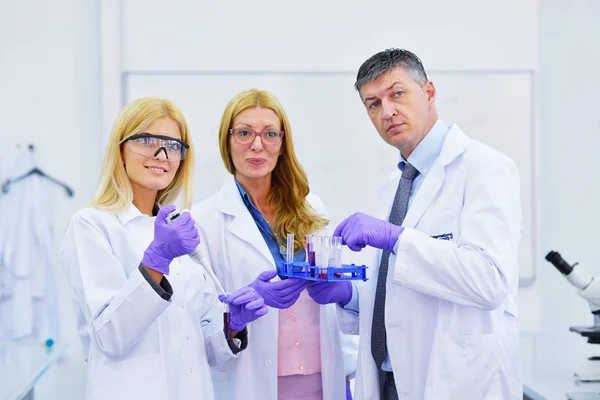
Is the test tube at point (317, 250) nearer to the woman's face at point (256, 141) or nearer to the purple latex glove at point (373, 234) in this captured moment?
the purple latex glove at point (373, 234)

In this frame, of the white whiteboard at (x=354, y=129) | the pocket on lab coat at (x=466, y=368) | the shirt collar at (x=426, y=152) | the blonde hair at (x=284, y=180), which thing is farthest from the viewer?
the white whiteboard at (x=354, y=129)

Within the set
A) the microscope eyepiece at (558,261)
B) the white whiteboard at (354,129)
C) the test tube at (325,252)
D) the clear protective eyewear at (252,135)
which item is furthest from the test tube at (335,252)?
the white whiteboard at (354,129)

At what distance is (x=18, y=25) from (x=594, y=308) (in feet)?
11.2

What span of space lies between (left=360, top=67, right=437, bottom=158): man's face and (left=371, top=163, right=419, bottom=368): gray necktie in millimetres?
111

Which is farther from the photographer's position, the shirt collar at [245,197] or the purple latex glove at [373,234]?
the shirt collar at [245,197]

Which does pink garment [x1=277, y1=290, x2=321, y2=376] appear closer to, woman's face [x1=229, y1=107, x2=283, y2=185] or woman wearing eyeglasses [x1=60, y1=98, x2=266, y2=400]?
woman wearing eyeglasses [x1=60, y1=98, x2=266, y2=400]

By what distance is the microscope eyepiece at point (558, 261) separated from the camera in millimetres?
2691

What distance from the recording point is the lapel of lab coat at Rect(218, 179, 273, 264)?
2211 millimetres

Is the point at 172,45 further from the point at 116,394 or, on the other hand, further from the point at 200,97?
the point at 116,394

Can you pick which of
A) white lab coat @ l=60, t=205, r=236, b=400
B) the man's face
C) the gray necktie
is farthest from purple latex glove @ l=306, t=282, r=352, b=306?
the man's face

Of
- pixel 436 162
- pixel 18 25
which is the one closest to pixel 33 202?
pixel 18 25

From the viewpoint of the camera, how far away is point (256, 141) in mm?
2217

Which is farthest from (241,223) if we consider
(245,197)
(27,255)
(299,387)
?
(27,255)

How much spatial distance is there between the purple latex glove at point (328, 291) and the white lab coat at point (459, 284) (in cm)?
19
